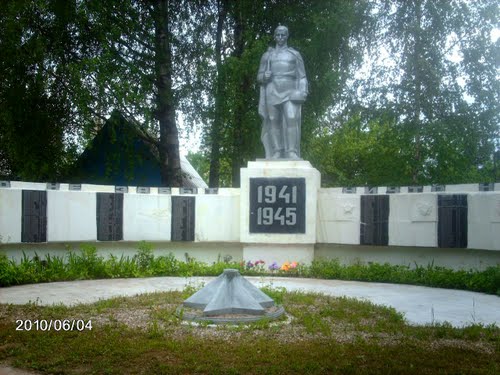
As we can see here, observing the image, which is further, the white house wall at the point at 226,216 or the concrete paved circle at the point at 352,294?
the white house wall at the point at 226,216

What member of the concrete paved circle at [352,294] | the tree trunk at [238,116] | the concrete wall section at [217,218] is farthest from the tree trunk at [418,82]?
the concrete paved circle at [352,294]

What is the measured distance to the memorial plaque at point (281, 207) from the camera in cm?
1071

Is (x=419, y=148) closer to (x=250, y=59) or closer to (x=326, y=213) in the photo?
(x=250, y=59)

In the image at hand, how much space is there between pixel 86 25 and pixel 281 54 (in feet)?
19.2

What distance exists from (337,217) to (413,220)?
4.37 feet

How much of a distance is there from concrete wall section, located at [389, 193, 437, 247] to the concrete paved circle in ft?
4.51

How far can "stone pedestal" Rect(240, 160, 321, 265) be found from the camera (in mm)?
10703

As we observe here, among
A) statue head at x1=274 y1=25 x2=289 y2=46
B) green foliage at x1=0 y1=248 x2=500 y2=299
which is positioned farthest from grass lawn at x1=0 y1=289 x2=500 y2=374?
statue head at x1=274 y1=25 x2=289 y2=46

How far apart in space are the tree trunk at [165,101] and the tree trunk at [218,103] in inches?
37.9

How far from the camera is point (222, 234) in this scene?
444 inches

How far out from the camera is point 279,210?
10758mm

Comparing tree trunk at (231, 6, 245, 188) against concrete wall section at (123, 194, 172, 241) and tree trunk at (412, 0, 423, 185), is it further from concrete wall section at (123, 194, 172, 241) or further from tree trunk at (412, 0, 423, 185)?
concrete wall section at (123, 194, 172, 241)

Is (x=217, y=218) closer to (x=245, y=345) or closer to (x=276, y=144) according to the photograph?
(x=276, y=144)
